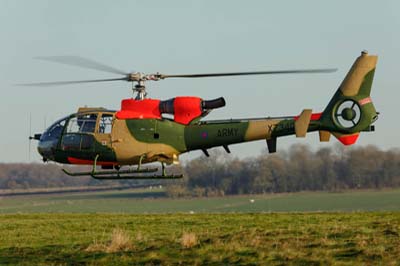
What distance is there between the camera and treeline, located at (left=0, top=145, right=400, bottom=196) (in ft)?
265

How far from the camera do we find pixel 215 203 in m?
92.8

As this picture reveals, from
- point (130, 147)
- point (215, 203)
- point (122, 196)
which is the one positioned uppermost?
point (130, 147)

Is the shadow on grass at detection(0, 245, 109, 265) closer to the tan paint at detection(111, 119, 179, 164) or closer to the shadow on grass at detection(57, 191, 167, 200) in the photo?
the tan paint at detection(111, 119, 179, 164)

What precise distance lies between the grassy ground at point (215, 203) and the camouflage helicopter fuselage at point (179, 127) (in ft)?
154

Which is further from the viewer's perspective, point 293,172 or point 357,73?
point 293,172

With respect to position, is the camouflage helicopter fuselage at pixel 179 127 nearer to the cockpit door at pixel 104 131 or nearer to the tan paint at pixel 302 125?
the cockpit door at pixel 104 131

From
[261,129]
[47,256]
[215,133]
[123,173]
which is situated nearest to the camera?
[47,256]

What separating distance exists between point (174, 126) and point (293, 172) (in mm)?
62448

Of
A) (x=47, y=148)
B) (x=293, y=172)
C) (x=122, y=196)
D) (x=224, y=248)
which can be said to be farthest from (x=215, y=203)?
(x=224, y=248)

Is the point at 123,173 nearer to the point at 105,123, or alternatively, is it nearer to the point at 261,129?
the point at 105,123

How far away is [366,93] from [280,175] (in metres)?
64.0

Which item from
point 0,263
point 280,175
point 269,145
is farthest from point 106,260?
point 280,175

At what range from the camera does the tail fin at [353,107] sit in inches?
930

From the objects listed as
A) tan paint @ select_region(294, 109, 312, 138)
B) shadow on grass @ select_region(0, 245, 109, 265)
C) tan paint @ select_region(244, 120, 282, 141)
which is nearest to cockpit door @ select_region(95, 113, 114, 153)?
shadow on grass @ select_region(0, 245, 109, 265)
